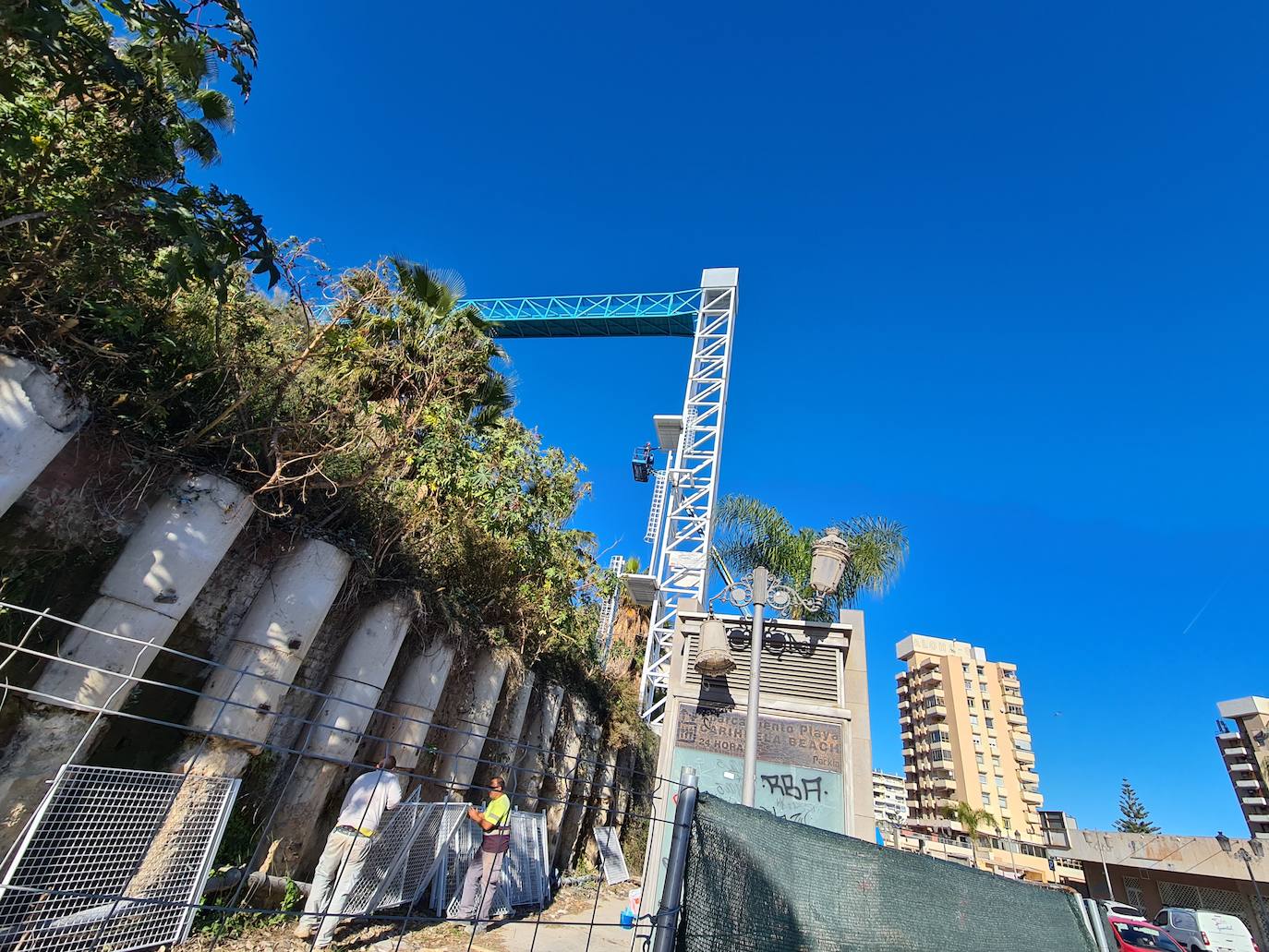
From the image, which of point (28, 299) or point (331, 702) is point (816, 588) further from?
point (28, 299)

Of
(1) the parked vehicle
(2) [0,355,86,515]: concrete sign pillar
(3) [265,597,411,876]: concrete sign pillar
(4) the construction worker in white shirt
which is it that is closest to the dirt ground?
(4) the construction worker in white shirt

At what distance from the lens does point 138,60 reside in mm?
3883

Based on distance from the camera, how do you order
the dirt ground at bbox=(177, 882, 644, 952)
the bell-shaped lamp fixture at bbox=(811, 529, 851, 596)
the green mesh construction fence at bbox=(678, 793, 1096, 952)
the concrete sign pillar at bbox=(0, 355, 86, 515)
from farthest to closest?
the bell-shaped lamp fixture at bbox=(811, 529, 851, 596), the dirt ground at bbox=(177, 882, 644, 952), the concrete sign pillar at bbox=(0, 355, 86, 515), the green mesh construction fence at bbox=(678, 793, 1096, 952)

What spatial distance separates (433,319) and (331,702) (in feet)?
19.9

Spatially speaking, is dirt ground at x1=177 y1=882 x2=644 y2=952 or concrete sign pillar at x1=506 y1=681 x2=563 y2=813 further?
concrete sign pillar at x1=506 y1=681 x2=563 y2=813

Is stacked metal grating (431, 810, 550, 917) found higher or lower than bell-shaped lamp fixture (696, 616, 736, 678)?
lower

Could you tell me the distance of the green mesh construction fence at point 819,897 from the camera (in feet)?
7.94

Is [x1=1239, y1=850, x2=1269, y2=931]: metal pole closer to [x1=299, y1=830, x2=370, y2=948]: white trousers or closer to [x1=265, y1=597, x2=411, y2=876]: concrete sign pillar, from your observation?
[x1=299, y1=830, x2=370, y2=948]: white trousers

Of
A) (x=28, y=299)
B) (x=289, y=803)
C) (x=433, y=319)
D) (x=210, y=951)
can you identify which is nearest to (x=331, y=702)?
(x=289, y=803)

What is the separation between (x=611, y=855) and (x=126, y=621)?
9289 mm

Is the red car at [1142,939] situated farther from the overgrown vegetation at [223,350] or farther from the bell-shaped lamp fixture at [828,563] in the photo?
the overgrown vegetation at [223,350]

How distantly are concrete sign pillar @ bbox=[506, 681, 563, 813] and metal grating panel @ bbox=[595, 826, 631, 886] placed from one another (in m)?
2.00

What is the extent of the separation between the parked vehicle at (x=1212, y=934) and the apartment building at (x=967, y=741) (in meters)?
38.2

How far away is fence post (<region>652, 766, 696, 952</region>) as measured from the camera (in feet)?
7.58
